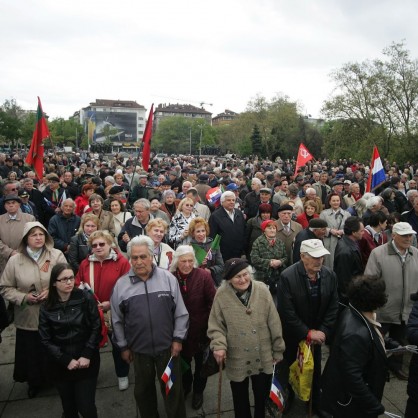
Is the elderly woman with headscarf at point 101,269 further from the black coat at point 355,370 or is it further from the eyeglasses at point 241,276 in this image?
the black coat at point 355,370

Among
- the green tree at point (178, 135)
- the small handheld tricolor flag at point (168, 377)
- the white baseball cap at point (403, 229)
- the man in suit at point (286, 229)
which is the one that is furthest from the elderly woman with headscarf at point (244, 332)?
the green tree at point (178, 135)

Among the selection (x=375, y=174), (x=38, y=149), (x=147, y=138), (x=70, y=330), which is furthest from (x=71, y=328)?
(x=375, y=174)

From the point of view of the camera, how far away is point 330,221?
610 centimetres

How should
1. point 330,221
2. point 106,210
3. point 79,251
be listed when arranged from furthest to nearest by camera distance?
point 106,210 → point 330,221 → point 79,251

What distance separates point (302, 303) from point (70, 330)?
6.85 feet

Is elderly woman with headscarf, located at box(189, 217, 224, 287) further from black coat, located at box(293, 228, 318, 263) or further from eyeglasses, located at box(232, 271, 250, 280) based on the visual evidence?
eyeglasses, located at box(232, 271, 250, 280)

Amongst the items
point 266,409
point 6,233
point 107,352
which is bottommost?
point 107,352

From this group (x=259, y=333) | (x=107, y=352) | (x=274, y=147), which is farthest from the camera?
(x=274, y=147)

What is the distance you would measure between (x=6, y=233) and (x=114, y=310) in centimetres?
286

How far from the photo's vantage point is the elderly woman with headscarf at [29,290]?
3.76 meters

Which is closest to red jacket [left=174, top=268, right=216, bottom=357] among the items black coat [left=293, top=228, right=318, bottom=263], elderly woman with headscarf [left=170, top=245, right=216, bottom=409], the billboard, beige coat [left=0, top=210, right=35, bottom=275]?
elderly woman with headscarf [left=170, top=245, right=216, bottom=409]

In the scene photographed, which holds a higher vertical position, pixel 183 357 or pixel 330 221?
pixel 330 221

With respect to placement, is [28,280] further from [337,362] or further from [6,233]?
[337,362]

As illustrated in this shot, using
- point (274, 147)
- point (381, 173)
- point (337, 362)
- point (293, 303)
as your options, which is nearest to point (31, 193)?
point (293, 303)
